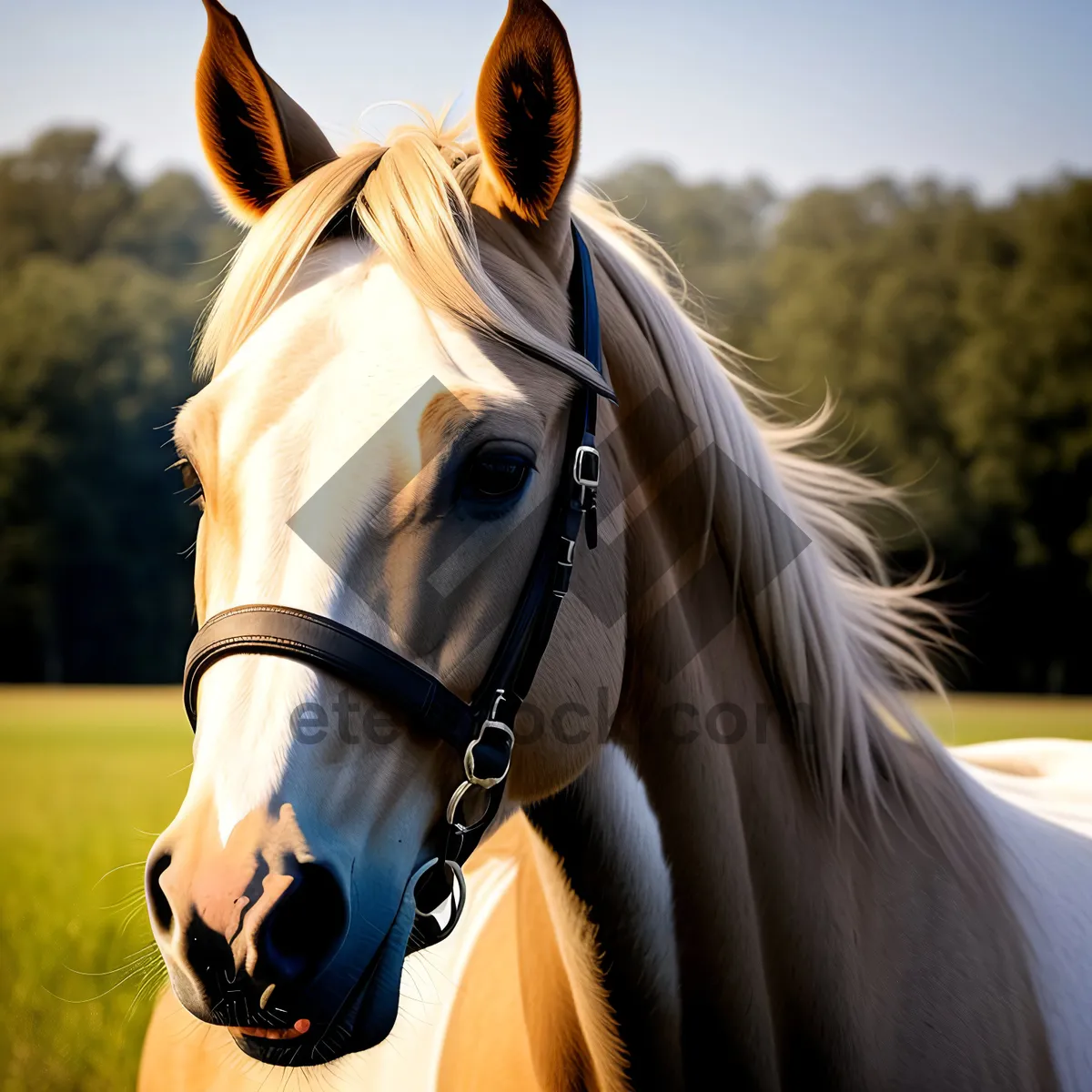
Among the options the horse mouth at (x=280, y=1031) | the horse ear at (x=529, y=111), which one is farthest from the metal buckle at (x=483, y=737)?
the horse ear at (x=529, y=111)

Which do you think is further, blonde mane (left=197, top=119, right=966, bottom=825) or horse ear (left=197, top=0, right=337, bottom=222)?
horse ear (left=197, top=0, right=337, bottom=222)

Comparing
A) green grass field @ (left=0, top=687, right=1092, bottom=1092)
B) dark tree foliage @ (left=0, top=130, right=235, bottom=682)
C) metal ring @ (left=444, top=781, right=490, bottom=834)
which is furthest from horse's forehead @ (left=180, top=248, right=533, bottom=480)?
dark tree foliage @ (left=0, top=130, right=235, bottom=682)

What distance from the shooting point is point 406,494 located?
5.25 feet

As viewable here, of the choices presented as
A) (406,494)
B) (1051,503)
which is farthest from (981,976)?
(1051,503)

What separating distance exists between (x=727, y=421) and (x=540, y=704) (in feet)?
2.66

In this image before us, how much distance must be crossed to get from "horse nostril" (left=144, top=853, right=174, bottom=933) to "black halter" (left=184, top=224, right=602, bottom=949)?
31 centimetres

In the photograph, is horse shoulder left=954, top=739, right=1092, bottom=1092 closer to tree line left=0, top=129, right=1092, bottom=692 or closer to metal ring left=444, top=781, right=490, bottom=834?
metal ring left=444, top=781, right=490, bottom=834

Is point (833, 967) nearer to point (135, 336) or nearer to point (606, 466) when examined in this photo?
point (606, 466)

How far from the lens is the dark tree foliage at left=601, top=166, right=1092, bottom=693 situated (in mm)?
29750

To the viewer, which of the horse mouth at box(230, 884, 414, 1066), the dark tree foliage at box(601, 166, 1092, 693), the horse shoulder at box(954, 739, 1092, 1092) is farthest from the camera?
the dark tree foliage at box(601, 166, 1092, 693)

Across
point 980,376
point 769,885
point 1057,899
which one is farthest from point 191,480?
point 980,376

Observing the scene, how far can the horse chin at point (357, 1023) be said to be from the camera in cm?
147

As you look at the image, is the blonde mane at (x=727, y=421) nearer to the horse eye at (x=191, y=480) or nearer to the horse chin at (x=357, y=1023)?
the horse eye at (x=191, y=480)

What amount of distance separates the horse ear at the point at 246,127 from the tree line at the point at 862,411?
2959 cm
